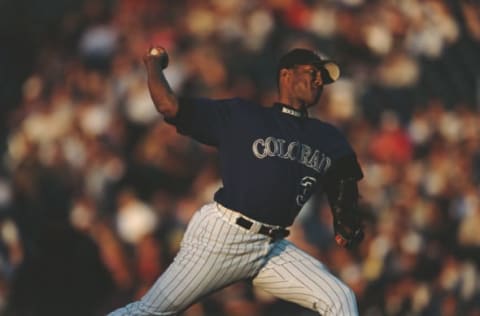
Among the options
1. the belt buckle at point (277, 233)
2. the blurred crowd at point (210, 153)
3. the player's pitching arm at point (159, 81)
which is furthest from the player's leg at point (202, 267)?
the blurred crowd at point (210, 153)

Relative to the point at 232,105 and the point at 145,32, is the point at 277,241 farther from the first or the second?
the point at 145,32

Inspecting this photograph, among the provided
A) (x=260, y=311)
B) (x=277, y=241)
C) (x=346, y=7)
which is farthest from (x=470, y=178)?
(x=277, y=241)

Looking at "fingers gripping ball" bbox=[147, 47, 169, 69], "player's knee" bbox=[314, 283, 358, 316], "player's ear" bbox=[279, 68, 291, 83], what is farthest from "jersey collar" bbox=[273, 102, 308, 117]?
"player's knee" bbox=[314, 283, 358, 316]

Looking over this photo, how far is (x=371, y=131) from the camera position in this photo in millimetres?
11672

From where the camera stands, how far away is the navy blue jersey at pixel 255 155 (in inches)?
229

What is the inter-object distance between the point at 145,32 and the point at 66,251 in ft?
9.71

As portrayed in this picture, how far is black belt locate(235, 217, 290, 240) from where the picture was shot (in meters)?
5.84

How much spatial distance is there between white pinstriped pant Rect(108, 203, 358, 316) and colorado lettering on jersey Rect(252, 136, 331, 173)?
1.13 ft

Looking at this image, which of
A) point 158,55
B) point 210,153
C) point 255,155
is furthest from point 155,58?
point 210,153

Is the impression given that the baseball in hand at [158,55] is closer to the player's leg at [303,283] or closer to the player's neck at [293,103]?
the player's neck at [293,103]

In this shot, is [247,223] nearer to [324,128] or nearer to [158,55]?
[324,128]

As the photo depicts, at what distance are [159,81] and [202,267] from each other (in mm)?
980

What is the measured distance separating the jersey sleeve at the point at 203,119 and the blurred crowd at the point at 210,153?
10.4 ft

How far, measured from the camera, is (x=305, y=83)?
6066 millimetres
